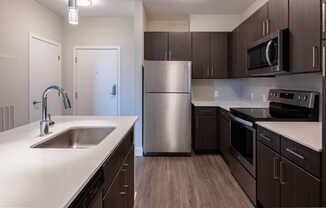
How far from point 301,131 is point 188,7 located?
3061 mm

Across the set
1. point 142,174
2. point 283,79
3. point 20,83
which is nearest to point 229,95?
point 283,79

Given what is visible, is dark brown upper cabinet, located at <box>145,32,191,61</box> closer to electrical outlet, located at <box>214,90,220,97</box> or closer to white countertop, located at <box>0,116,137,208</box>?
electrical outlet, located at <box>214,90,220,97</box>

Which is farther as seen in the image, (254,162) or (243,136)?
(243,136)

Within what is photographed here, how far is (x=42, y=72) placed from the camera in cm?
388

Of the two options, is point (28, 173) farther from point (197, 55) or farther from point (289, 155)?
point (197, 55)

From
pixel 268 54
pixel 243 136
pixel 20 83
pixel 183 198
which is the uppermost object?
pixel 268 54

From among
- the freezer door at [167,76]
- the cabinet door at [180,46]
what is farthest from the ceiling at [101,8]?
the freezer door at [167,76]

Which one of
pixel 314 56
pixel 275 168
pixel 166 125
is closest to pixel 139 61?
pixel 166 125

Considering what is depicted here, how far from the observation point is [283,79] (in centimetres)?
282

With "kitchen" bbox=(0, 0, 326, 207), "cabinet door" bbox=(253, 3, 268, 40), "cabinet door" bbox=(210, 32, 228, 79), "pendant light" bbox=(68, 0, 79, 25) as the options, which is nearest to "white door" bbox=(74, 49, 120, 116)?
"kitchen" bbox=(0, 0, 326, 207)

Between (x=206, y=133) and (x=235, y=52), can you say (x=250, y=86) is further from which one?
(x=206, y=133)

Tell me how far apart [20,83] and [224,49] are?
11.5 feet

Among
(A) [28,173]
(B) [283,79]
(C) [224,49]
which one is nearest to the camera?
(A) [28,173]

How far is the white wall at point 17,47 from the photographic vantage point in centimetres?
301
